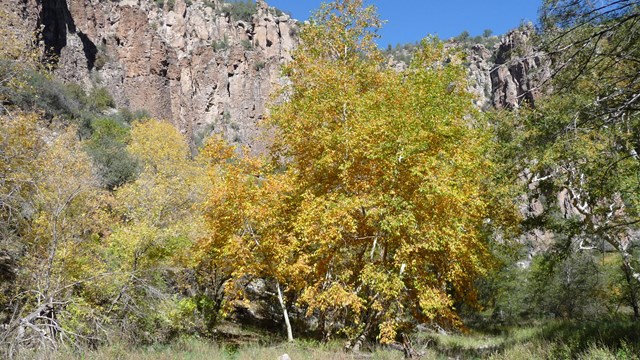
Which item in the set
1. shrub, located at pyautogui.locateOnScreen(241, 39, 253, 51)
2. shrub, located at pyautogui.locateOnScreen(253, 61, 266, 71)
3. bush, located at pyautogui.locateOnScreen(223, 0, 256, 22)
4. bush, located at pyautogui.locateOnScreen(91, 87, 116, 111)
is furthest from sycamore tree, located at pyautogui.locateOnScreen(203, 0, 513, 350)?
bush, located at pyautogui.locateOnScreen(223, 0, 256, 22)

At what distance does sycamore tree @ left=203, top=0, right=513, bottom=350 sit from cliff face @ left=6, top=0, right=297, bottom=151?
4128 cm

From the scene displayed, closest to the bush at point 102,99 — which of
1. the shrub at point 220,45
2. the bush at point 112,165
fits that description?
the bush at point 112,165

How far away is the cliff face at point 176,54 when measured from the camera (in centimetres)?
6069

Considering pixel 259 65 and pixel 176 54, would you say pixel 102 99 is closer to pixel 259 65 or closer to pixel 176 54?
pixel 176 54

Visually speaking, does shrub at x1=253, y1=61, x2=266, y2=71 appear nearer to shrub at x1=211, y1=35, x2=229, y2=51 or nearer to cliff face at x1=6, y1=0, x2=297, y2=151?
cliff face at x1=6, y1=0, x2=297, y2=151

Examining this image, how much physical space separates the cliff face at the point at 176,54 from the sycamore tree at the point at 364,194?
41.3 m

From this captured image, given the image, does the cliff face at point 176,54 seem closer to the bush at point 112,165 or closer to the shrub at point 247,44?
the shrub at point 247,44

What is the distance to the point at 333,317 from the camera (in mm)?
11523

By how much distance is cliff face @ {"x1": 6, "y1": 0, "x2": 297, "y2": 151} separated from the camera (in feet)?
199

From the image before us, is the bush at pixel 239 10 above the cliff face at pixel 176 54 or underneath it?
above

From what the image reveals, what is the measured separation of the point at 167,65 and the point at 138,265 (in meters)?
68.0

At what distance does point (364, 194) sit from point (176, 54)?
7510cm

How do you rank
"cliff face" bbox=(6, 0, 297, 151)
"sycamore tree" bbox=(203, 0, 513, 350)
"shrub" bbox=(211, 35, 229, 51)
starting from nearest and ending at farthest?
1. "sycamore tree" bbox=(203, 0, 513, 350)
2. "cliff face" bbox=(6, 0, 297, 151)
3. "shrub" bbox=(211, 35, 229, 51)

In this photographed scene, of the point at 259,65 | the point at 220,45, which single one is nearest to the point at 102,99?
the point at 220,45
